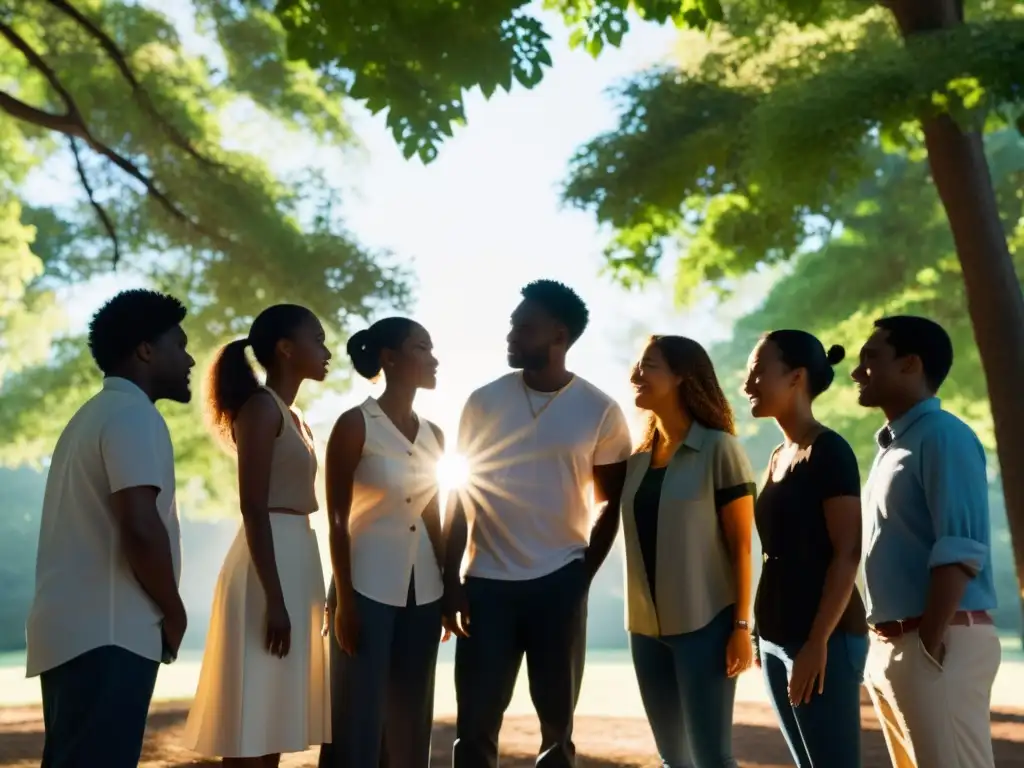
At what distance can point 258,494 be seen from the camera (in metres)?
4.40

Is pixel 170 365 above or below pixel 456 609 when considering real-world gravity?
above

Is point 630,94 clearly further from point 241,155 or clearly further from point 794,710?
point 794,710

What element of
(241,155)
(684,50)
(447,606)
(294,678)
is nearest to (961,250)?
(684,50)

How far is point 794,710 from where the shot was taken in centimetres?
407

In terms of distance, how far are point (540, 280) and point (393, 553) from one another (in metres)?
1.31

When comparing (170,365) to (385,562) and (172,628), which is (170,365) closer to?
(172,628)

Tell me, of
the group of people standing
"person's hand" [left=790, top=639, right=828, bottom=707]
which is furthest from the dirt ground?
"person's hand" [left=790, top=639, right=828, bottom=707]

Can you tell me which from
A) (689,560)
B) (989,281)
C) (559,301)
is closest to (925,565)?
(689,560)

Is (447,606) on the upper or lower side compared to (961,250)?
lower

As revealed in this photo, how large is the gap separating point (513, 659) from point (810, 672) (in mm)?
1304

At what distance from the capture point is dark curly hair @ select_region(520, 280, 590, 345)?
510cm

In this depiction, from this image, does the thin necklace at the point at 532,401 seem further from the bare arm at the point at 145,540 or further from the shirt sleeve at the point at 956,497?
the bare arm at the point at 145,540

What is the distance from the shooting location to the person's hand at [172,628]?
11.9 ft

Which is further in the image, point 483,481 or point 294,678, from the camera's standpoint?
point 483,481
